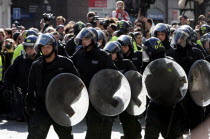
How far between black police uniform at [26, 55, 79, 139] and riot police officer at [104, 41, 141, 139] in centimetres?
147

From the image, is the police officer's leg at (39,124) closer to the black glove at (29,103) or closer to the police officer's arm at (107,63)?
the black glove at (29,103)

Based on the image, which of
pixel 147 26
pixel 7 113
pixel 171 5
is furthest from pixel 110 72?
pixel 171 5

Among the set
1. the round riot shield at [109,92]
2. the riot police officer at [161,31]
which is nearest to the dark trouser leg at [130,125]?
the round riot shield at [109,92]

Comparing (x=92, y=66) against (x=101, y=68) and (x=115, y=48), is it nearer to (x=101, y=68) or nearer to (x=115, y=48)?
(x=101, y=68)

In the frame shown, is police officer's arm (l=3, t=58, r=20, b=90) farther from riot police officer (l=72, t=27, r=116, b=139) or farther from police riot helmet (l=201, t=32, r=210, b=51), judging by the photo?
police riot helmet (l=201, t=32, r=210, b=51)

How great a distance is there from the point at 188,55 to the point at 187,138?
1872 millimetres

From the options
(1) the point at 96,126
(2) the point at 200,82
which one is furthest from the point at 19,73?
(2) the point at 200,82

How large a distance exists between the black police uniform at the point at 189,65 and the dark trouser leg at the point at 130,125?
746 millimetres

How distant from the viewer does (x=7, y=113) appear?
1459 centimetres

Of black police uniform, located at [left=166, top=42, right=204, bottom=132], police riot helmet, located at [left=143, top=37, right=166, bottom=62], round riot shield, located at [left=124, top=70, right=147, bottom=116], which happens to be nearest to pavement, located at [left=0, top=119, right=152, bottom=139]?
round riot shield, located at [left=124, top=70, right=147, bottom=116]

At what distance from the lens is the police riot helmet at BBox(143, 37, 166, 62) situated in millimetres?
8938

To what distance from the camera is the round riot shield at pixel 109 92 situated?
348 inches

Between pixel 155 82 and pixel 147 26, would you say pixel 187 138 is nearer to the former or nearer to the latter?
pixel 155 82

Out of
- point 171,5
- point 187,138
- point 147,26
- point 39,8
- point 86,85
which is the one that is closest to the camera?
point 86,85
